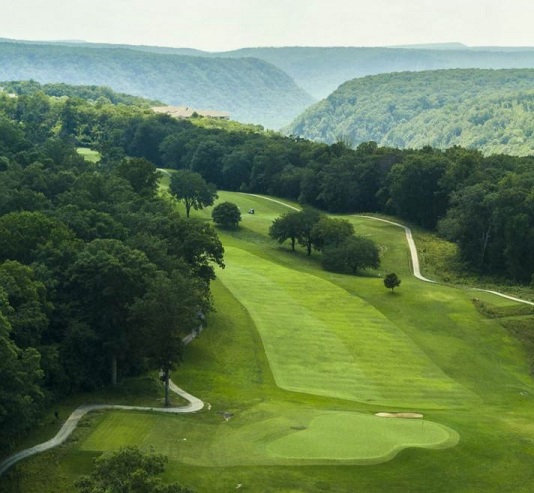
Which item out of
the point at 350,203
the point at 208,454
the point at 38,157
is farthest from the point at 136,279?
the point at 350,203

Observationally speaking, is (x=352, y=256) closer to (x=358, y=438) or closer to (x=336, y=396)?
(x=336, y=396)

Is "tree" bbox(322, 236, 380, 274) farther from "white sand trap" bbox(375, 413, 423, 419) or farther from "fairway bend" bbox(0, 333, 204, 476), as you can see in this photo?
"white sand trap" bbox(375, 413, 423, 419)

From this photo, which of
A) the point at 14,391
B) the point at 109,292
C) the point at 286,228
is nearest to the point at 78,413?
the point at 14,391

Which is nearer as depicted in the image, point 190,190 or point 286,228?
point 286,228

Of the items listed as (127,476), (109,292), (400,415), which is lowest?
(400,415)

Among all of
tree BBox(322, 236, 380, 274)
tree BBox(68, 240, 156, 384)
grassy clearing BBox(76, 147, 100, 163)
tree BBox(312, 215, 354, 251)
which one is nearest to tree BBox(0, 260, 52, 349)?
tree BBox(68, 240, 156, 384)

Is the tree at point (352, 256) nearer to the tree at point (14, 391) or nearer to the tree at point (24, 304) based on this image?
the tree at point (24, 304)

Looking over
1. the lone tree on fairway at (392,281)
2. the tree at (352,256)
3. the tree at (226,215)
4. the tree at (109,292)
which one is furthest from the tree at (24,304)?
the tree at (226,215)
